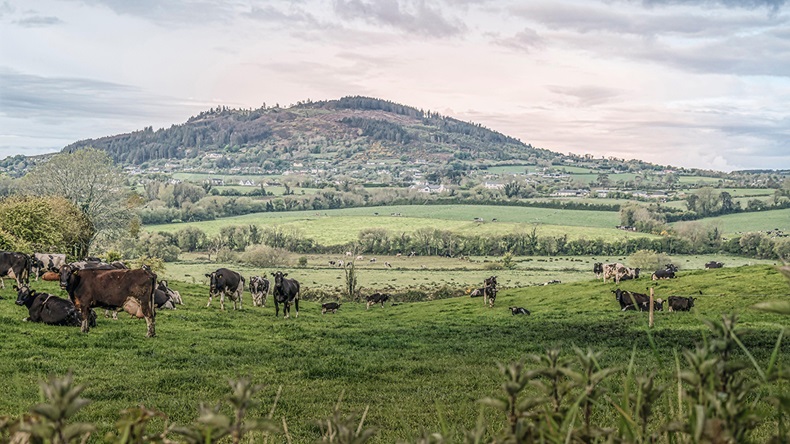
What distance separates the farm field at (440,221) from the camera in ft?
410

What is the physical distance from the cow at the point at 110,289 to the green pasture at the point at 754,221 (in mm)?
109911

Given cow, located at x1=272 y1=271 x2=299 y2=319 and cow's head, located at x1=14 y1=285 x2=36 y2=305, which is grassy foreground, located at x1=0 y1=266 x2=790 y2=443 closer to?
cow's head, located at x1=14 y1=285 x2=36 y2=305

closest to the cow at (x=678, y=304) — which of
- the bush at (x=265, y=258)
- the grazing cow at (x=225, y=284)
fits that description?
the grazing cow at (x=225, y=284)

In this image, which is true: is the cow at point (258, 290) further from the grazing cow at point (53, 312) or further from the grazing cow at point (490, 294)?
the grazing cow at point (53, 312)

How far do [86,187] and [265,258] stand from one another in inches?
1599

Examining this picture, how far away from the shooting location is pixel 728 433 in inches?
50.8

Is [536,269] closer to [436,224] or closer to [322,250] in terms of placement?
[322,250]

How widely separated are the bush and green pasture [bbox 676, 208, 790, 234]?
7099cm

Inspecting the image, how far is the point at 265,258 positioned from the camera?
9881cm

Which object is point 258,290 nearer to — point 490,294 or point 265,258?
point 490,294

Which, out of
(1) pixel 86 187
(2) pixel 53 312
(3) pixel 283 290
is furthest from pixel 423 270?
(2) pixel 53 312

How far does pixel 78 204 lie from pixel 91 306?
148 feet

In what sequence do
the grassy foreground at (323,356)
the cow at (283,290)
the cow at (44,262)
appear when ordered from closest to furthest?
the grassy foreground at (323,356)
the cow at (283,290)
the cow at (44,262)

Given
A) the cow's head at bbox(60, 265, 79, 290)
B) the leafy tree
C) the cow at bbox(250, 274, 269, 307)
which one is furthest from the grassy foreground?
the leafy tree
